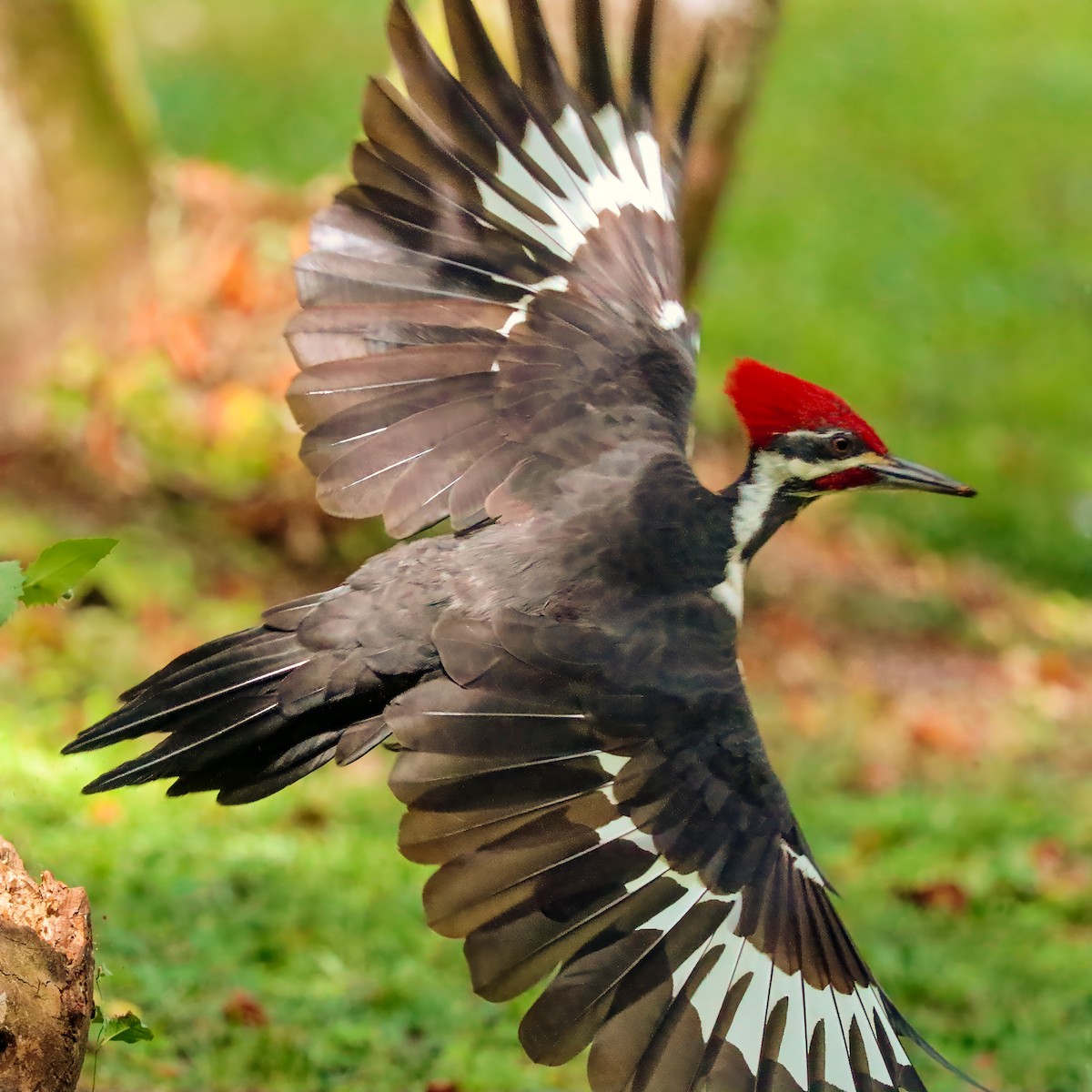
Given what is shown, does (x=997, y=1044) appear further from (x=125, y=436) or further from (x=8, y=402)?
(x=8, y=402)

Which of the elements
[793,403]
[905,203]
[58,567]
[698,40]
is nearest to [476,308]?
[793,403]

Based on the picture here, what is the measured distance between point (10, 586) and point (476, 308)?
1764 mm

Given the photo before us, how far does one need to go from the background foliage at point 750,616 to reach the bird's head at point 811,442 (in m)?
1.69

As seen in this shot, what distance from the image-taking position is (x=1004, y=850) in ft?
18.4

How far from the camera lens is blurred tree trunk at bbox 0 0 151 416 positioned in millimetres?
7105

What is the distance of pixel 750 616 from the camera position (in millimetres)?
8109

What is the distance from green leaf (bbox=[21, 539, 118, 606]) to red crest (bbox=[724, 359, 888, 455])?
173 cm

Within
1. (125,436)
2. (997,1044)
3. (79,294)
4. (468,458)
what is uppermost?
(79,294)

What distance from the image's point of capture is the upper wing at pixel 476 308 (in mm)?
3994

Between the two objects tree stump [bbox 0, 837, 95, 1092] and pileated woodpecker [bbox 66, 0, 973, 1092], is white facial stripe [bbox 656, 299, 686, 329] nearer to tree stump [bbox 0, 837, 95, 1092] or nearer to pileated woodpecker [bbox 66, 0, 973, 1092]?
pileated woodpecker [bbox 66, 0, 973, 1092]

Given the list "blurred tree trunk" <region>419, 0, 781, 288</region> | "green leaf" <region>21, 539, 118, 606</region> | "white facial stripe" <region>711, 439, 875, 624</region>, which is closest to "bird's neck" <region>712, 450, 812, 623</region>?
"white facial stripe" <region>711, 439, 875, 624</region>

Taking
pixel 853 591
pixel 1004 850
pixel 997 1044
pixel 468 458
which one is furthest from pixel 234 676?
pixel 853 591

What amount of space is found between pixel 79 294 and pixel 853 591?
4.40 metres

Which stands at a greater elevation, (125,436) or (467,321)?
(125,436)
